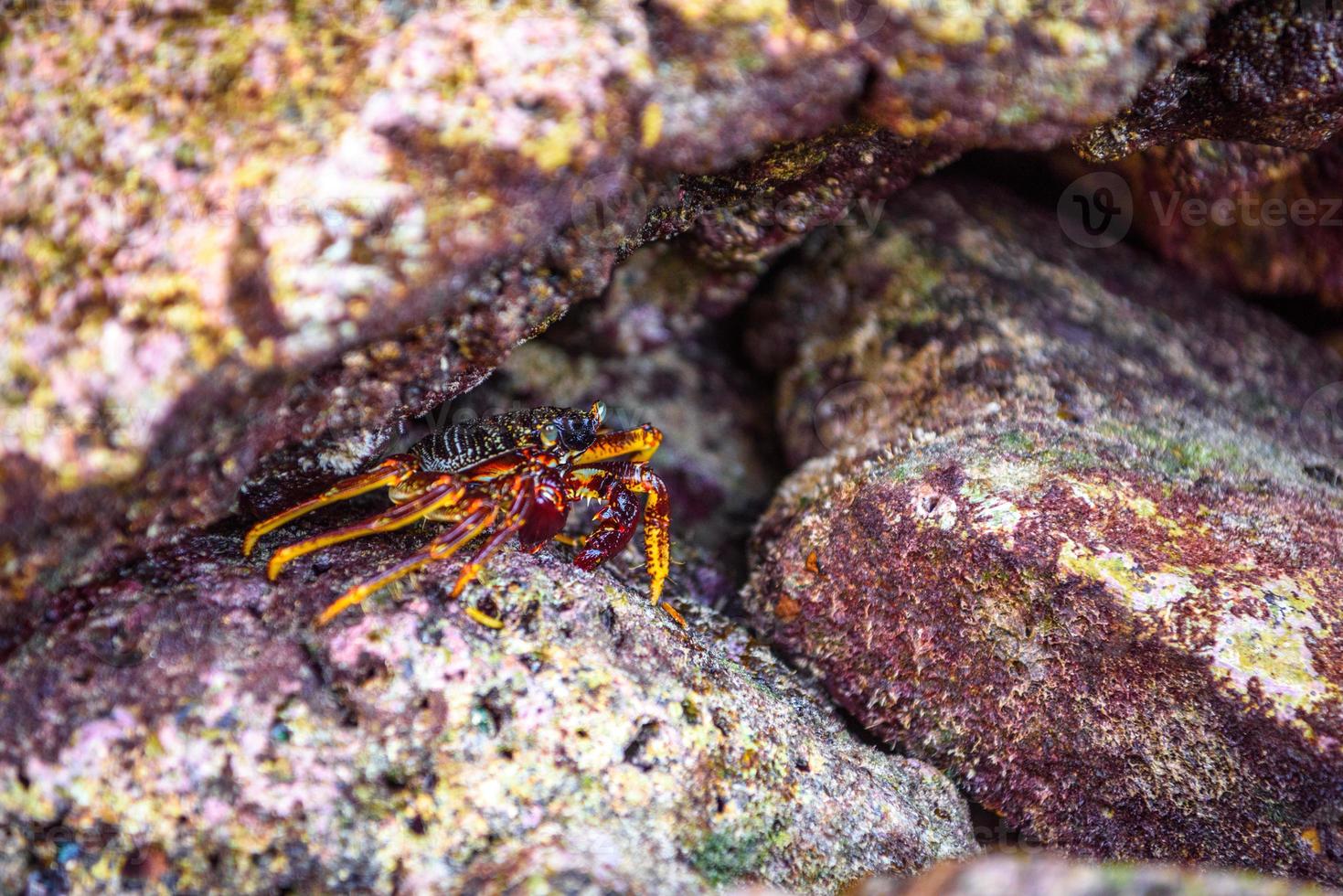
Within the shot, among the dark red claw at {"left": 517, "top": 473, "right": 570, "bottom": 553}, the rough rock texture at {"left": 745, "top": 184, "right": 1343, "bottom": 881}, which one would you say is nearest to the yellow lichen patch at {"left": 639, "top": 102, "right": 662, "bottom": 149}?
the dark red claw at {"left": 517, "top": 473, "right": 570, "bottom": 553}

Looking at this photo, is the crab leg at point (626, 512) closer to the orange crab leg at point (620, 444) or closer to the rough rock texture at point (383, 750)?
the orange crab leg at point (620, 444)

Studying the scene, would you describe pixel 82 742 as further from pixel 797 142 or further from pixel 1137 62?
pixel 1137 62

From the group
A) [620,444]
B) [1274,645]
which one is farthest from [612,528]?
[1274,645]

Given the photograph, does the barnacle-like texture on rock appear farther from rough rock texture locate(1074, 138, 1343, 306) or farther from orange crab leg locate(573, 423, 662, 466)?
rough rock texture locate(1074, 138, 1343, 306)

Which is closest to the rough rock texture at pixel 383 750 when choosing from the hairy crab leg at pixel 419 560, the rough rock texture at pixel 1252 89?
the hairy crab leg at pixel 419 560

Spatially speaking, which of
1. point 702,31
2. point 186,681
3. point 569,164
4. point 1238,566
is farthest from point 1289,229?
point 186,681

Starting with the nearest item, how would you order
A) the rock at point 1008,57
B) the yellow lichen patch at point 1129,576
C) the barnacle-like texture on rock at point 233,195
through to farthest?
the barnacle-like texture on rock at point 233,195 → the rock at point 1008,57 → the yellow lichen patch at point 1129,576
